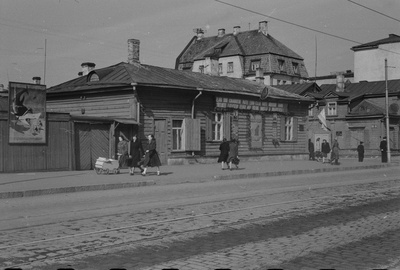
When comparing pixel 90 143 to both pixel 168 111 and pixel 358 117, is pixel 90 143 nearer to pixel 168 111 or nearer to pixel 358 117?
pixel 168 111

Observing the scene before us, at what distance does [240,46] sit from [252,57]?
278cm

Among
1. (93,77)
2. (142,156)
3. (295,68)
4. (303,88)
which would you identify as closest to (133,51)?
(93,77)

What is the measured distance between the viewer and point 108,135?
26938mm

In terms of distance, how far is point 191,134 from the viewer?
3119 cm

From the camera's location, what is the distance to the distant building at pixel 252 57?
75.0 metres

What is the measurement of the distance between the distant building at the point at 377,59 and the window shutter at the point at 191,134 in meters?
46.7

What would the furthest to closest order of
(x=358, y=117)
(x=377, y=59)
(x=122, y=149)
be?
(x=377, y=59) < (x=358, y=117) < (x=122, y=149)

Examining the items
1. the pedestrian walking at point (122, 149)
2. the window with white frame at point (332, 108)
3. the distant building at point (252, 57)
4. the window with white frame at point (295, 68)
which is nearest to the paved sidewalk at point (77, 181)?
→ the pedestrian walking at point (122, 149)

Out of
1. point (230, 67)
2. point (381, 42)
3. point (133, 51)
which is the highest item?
point (381, 42)

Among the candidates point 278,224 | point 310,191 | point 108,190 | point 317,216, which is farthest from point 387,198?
point 108,190

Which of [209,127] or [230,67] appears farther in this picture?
[230,67]

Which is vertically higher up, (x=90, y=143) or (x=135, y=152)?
(x=90, y=143)

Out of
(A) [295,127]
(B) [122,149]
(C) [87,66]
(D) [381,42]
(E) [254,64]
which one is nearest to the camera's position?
(B) [122,149]

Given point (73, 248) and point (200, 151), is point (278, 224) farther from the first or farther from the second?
point (200, 151)
